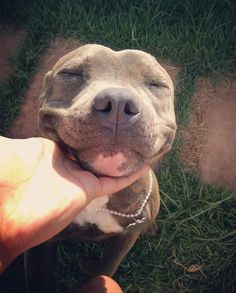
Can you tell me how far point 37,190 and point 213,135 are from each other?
2497 mm

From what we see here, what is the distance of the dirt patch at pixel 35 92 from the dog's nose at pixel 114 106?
229 centimetres

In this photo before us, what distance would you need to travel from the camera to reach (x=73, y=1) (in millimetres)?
4727

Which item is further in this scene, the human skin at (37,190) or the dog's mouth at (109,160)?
the dog's mouth at (109,160)

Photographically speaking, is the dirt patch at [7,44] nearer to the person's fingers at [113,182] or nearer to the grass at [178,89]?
the grass at [178,89]

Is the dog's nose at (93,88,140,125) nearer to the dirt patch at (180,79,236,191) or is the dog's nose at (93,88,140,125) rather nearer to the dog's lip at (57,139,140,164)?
the dog's lip at (57,139,140,164)

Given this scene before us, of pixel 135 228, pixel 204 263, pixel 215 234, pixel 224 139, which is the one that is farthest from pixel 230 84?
pixel 135 228

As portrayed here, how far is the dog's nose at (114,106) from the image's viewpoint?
83.1 inches

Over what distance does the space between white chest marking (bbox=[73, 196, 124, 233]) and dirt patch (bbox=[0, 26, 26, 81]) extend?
7.31ft

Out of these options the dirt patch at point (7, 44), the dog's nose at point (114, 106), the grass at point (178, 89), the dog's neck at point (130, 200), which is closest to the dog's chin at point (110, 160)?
the dog's nose at point (114, 106)

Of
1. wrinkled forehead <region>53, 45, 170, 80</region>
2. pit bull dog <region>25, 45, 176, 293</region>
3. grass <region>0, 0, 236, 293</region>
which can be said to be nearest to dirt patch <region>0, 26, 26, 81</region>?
grass <region>0, 0, 236, 293</region>

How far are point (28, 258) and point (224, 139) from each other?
2.12m

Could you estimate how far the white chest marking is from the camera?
9.52 feet

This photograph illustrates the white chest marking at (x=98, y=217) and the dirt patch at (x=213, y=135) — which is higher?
the white chest marking at (x=98, y=217)

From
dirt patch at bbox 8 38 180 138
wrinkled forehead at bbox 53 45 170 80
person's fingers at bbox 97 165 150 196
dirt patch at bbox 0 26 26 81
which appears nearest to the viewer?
person's fingers at bbox 97 165 150 196
